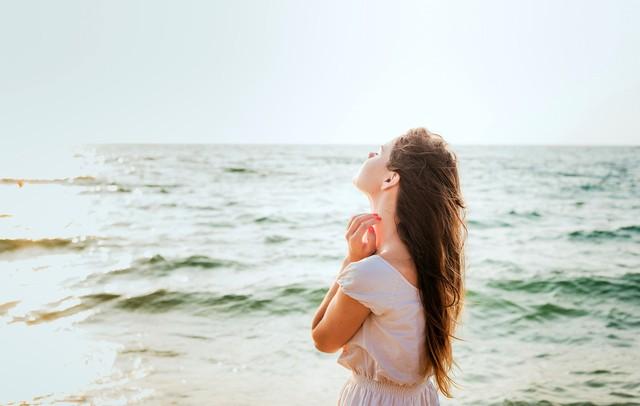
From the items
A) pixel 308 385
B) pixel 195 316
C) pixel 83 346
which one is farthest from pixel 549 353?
pixel 83 346

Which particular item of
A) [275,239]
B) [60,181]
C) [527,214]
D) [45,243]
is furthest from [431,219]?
[60,181]

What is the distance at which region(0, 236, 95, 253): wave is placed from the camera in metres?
10.8

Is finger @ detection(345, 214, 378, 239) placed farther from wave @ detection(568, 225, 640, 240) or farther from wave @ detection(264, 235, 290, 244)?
wave @ detection(568, 225, 640, 240)

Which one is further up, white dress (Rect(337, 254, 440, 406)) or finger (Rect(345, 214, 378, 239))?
finger (Rect(345, 214, 378, 239))

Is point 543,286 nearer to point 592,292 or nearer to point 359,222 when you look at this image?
point 592,292

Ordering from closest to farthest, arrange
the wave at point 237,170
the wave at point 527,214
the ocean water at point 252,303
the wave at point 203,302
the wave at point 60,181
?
the ocean water at point 252,303
the wave at point 203,302
the wave at point 527,214
the wave at point 60,181
the wave at point 237,170

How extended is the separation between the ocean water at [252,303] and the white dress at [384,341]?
1494mm

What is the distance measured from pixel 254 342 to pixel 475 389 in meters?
2.37

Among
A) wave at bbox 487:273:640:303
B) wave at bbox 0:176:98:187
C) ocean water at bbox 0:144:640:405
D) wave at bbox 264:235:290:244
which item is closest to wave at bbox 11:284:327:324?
ocean water at bbox 0:144:640:405

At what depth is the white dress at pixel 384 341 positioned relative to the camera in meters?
2.02

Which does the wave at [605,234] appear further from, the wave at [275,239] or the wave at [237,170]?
the wave at [237,170]

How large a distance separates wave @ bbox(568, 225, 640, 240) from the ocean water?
0.18 ft

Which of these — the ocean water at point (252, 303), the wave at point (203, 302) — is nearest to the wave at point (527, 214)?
the ocean water at point (252, 303)

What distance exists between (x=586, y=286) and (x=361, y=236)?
7790 mm
